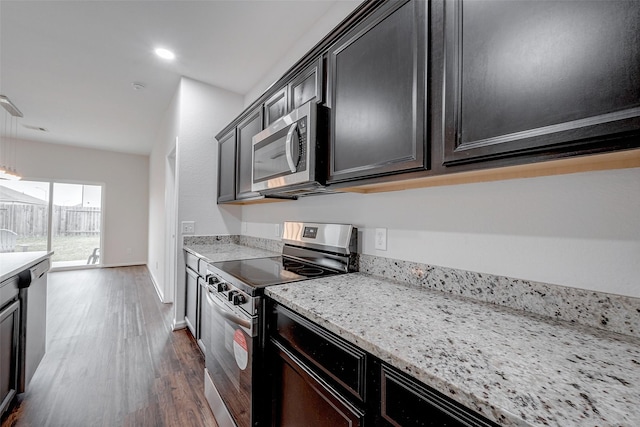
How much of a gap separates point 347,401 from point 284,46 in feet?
8.36

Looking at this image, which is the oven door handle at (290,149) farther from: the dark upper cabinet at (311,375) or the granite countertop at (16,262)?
the granite countertop at (16,262)

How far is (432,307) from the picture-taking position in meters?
0.94

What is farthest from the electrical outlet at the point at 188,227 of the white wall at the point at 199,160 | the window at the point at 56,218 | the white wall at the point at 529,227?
the window at the point at 56,218

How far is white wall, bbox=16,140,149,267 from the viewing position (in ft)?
17.2

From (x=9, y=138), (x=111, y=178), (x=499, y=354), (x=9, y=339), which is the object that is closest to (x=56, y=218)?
(x=111, y=178)

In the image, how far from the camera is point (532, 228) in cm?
89

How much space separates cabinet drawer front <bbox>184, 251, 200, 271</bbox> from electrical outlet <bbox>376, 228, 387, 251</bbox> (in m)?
1.54

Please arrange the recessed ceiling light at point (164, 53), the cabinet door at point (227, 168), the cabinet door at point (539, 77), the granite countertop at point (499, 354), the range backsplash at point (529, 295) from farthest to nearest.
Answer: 1. the cabinet door at point (227, 168)
2. the recessed ceiling light at point (164, 53)
3. the range backsplash at point (529, 295)
4. the cabinet door at point (539, 77)
5. the granite countertop at point (499, 354)

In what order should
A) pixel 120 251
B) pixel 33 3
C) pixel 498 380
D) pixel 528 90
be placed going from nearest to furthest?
pixel 498 380, pixel 528 90, pixel 33 3, pixel 120 251

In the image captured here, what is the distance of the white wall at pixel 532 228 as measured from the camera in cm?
73

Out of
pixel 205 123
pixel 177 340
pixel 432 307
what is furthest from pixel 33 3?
pixel 432 307

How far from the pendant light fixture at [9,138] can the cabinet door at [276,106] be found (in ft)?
11.8

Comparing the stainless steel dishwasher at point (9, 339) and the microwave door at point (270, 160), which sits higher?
the microwave door at point (270, 160)

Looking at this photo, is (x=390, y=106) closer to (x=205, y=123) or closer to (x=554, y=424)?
(x=554, y=424)
